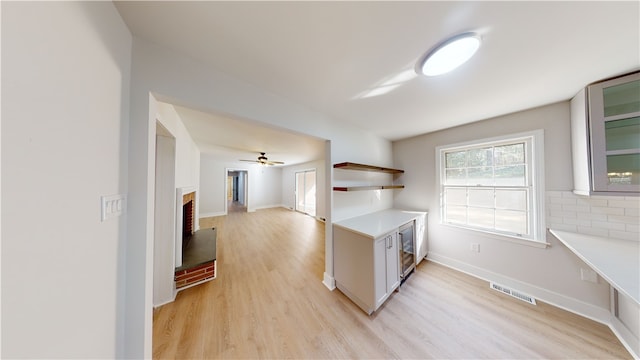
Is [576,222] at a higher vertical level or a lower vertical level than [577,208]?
lower

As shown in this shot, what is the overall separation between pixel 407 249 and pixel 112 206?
9.40 feet

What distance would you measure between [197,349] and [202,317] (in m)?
0.35

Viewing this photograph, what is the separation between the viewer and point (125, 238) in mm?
1022

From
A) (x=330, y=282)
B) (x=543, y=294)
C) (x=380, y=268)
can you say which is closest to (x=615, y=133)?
(x=543, y=294)

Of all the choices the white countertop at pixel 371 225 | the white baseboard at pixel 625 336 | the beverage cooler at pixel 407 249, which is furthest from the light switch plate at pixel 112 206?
the white baseboard at pixel 625 336

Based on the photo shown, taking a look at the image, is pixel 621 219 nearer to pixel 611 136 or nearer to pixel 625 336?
pixel 611 136

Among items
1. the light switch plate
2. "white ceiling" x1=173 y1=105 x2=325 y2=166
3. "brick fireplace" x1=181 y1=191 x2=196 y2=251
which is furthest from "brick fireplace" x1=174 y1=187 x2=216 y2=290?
the light switch plate

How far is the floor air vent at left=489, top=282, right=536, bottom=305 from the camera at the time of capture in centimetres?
190

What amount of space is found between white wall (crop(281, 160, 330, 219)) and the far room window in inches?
131

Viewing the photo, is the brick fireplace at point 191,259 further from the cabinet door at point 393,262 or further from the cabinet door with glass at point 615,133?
the cabinet door with glass at point 615,133

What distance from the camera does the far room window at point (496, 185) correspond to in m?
2.00

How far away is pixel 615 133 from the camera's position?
1.39 meters

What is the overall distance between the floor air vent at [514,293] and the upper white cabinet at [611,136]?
1.28 metres

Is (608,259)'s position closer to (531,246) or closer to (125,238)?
(531,246)
